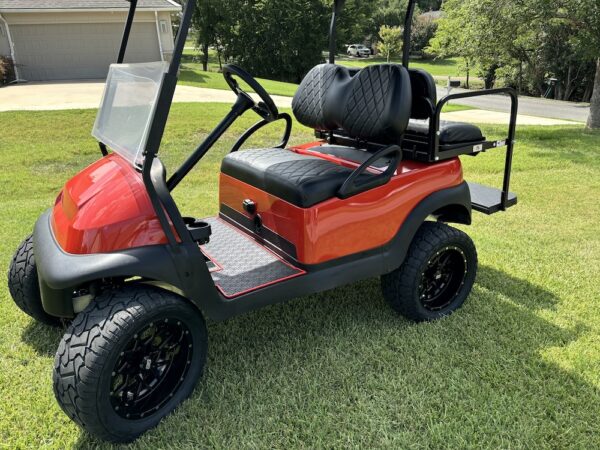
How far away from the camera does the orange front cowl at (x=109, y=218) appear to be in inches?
78.1

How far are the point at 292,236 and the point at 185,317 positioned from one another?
0.70 m

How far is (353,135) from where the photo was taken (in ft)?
9.78

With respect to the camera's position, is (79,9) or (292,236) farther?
(79,9)

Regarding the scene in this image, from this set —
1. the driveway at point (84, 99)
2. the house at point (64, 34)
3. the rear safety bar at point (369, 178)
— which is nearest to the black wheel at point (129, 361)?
the rear safety bar at point (369, 178)

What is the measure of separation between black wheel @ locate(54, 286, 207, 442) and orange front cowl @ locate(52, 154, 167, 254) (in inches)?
8.5

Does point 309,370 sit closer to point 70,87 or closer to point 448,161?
point 448,161

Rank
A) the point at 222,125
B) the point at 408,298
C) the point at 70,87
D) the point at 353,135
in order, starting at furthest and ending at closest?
the point at 70,87 < the point at 353,135 < the point at 408,298 < the point at 222,125

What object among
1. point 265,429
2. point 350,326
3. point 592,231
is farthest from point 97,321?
point 592,231

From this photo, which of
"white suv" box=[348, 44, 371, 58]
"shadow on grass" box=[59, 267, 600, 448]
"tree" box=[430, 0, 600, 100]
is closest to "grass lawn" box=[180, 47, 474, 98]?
"white suv" box=[348, 44, 371, 58]

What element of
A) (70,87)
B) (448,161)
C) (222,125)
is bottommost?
(70,87)

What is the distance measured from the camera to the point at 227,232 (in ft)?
9.74

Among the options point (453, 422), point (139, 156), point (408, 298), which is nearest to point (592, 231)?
point (408, 298)

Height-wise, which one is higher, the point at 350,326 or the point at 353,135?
the point at 353,135

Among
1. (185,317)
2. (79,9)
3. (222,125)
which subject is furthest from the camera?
(79,9)
